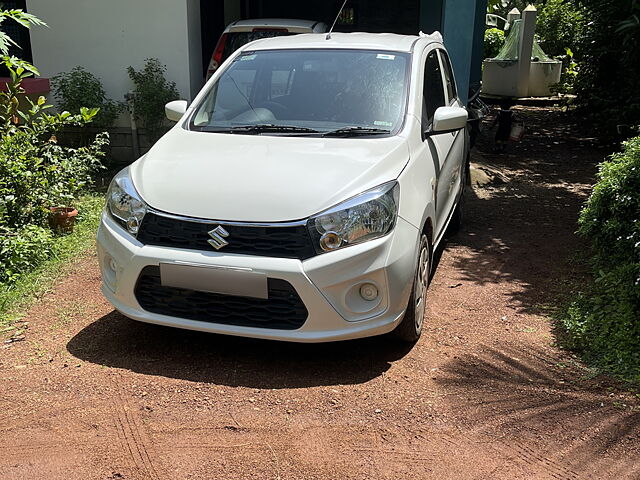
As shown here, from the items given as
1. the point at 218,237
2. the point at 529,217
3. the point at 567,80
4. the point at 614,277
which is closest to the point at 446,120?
the point at 614,277

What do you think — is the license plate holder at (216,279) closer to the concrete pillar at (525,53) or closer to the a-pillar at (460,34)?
the a-pillar at (460,34)

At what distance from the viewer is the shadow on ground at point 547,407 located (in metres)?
3.18

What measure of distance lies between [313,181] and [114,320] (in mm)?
1792

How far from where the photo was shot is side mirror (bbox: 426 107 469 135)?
4.65 meters

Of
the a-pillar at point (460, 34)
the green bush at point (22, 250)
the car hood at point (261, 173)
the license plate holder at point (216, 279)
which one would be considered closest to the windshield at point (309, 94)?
the car hood at point (261, 173)

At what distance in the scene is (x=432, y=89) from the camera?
531 centimetres

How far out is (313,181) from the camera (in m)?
3.81

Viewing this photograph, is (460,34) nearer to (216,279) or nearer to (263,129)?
(263,129)

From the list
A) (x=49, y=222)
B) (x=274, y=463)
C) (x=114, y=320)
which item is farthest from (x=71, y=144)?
(x=274, y=463)

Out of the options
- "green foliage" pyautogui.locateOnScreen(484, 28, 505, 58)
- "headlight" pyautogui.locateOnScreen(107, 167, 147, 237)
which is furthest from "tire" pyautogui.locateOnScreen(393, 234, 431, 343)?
"green foliage" pyautogui.locateOnScreen(484, 28, 505, 58)

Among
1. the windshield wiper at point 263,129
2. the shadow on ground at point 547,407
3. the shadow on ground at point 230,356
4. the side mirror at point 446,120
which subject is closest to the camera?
the shadow on ground at point 547,407

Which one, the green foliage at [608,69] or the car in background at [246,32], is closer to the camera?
the car in background at [246,32]

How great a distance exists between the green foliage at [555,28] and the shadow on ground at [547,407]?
16.6 m

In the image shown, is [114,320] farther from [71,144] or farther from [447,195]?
[71,144]
